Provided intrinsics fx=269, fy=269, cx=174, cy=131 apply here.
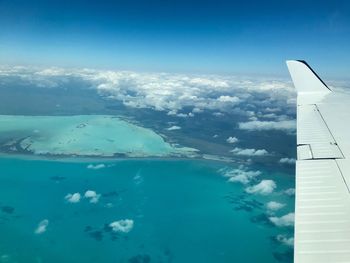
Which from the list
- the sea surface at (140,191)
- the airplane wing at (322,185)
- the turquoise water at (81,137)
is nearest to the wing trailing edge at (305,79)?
the airplane wing at (322,185)

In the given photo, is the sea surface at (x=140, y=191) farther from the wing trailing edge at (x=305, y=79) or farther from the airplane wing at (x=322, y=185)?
the airplane wing at (x=322, y=185)

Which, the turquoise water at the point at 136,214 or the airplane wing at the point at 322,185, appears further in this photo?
the turquoise water at the point at 136,214

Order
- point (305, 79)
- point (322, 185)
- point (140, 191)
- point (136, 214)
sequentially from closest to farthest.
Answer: point (322, 185)
point (305, 79)
point (136, 214)
point (140, 191)

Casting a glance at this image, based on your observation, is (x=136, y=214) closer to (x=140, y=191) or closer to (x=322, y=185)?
A: (x=140, y=191)

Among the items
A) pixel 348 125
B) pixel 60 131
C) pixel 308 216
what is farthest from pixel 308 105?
pixel 60 131

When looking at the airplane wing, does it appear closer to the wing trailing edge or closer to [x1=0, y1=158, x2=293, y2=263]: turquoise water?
the wing trailing edge

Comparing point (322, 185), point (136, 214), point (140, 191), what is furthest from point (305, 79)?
point (140, 191)
